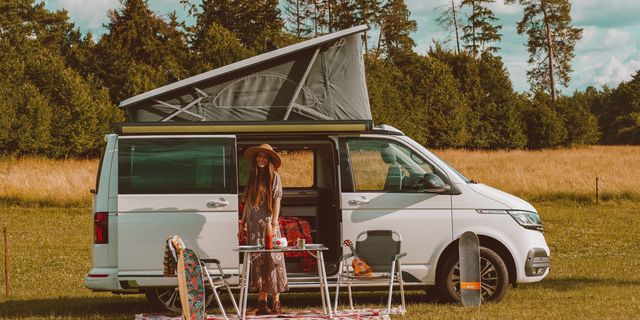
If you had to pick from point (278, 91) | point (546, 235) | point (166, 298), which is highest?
point (278, 91)

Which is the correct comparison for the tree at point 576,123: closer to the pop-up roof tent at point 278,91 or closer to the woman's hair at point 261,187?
the pop-up roof tent at point 278,91

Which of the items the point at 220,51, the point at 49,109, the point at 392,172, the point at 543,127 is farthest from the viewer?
the point at 543,127

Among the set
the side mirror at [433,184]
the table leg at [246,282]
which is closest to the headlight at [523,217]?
the side mirror at [433,184]

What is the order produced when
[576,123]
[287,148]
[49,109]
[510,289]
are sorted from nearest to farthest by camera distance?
[287,148], [510,289], [49,109], [576,123]

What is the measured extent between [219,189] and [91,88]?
46641 mm

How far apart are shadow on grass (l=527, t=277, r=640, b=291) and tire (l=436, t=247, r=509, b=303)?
102 inches

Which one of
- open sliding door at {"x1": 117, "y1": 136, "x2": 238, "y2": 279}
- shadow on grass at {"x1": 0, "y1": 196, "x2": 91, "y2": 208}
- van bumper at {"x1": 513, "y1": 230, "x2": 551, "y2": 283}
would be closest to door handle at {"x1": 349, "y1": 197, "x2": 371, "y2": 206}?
open sliding door at {"x1": 117, "y1": 136, "x2": 238, "y2": 279}

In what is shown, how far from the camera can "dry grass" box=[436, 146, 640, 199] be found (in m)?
32.0

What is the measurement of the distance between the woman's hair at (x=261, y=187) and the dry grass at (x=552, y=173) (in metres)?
22.7

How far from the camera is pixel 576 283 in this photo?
1411 cm

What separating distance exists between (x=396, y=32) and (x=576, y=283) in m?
56.9

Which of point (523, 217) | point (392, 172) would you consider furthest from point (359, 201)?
point (523, 217)

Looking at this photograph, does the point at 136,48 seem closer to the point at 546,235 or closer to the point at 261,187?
the point at 546,235

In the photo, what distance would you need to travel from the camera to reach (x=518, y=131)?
2598 inches
